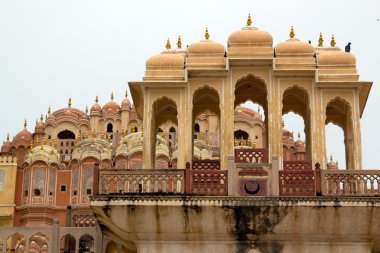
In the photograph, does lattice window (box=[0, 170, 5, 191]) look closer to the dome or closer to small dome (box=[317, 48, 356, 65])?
the dome

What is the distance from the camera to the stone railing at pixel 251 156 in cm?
1494

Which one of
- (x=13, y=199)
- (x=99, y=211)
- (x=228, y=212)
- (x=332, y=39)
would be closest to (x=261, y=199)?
(x=228, y=212)

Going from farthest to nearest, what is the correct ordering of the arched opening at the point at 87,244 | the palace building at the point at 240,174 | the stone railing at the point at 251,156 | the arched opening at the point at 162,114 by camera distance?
the arched opening at the point at 87,244 < the arched opening at the point at 162,114 < the stone railing at the point at 251,156 < the palace building at the point at 240,174

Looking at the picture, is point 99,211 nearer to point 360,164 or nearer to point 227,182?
point 227,182

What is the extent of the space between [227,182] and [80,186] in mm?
29211

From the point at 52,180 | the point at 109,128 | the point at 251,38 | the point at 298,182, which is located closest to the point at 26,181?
the point at 52,180

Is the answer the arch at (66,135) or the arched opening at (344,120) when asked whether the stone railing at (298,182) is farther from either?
the arch at (66,135)

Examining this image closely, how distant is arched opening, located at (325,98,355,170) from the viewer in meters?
16.7

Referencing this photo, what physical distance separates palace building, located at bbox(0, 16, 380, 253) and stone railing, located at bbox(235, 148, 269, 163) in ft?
0.07

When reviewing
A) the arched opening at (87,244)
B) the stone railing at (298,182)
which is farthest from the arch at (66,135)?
the stone railing at (298,182)

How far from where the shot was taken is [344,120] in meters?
17.9

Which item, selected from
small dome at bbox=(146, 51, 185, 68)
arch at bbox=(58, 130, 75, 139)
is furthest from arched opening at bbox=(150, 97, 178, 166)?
arch at bbox=(58, 130, 75, 139)

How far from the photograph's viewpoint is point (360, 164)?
53.0 ft

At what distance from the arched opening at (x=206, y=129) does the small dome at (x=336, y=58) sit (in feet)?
7.60
